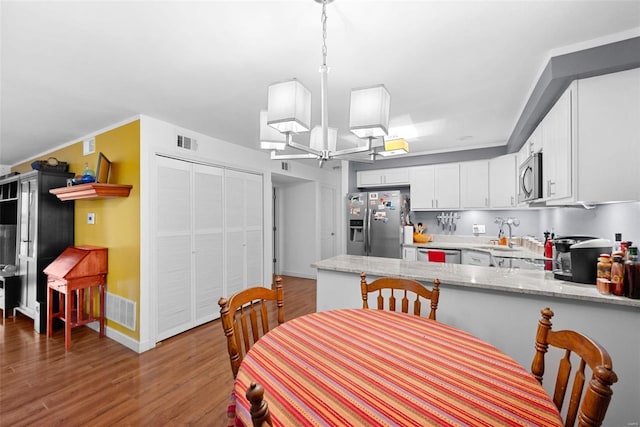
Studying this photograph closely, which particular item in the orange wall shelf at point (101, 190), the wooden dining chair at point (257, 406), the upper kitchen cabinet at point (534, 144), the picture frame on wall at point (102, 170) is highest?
the upper kitchen cabinet at point (534, 144)

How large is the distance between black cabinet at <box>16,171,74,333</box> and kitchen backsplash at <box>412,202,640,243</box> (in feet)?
17.7

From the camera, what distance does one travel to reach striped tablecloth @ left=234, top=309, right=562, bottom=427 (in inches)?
31.9

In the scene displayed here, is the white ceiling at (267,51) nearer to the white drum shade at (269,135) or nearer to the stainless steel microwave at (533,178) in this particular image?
the white drum shade at (269,135)

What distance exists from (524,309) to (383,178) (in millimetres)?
3550

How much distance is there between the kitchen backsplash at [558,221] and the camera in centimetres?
199

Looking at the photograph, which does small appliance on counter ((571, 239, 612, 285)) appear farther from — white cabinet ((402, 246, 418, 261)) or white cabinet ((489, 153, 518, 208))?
white cabinet ((402, 246, 418, 261))

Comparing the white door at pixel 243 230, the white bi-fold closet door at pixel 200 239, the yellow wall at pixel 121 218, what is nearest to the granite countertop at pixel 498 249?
the white door at pixel 243 230

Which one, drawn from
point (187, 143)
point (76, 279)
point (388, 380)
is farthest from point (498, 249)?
point (76, 279)

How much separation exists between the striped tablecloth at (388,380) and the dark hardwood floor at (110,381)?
127 centimetres

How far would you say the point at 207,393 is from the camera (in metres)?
2.22

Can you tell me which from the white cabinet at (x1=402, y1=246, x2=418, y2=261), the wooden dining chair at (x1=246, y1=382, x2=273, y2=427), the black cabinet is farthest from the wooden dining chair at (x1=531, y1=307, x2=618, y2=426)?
the black cabinet

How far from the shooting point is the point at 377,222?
4.57 m

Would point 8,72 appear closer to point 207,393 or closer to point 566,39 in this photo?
point 207,393

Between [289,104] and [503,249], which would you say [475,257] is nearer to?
[503,249]
